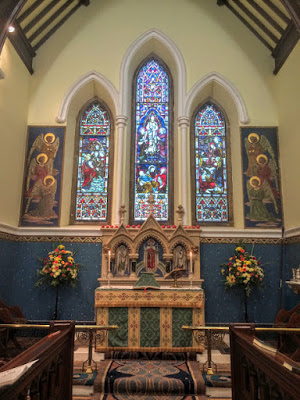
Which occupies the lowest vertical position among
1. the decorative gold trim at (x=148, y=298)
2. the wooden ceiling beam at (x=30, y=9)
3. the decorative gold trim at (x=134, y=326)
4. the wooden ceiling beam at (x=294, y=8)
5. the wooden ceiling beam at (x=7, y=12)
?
the decorative gold trim at (x=134, y=326)

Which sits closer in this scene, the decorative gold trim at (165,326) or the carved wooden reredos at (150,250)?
the decorative gold trim at (165,326)

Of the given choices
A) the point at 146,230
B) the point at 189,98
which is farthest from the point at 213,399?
the point at 189,98

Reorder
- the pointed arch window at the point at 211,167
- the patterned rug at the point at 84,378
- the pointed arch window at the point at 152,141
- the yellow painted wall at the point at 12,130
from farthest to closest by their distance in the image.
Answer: the pointed arch window at the point at 152,141, the pointed arch window at the point at 211,167, the yellow painted wall at the point at 12,130, the patterned rug at the point at 84,378

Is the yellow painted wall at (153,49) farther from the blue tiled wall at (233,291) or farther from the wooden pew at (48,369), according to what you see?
the wooden pew at (48,369)

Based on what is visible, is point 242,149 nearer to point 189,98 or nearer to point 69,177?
point 189,98

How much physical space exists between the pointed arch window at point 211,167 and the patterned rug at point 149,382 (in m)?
4.06

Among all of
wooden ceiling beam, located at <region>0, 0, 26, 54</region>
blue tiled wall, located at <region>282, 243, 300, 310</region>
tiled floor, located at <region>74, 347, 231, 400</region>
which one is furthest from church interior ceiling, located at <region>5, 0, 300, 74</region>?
tiled floor, located at <region>74, 347, 231, 400</region>

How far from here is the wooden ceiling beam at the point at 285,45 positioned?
7267 millimetres

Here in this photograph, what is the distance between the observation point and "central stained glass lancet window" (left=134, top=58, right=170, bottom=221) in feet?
27.7

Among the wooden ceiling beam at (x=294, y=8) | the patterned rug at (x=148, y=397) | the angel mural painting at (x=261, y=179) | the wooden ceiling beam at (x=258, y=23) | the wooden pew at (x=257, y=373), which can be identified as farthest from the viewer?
the wooden ceiling beam at (x=258, y=23)

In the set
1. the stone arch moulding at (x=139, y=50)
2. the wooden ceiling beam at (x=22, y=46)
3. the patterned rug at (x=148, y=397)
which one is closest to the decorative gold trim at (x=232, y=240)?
the stone arch moulding at (x=139, y=50)

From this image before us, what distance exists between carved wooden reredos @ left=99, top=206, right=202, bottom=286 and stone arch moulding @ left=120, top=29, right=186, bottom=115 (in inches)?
107

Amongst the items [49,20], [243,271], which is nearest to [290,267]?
[243,271]

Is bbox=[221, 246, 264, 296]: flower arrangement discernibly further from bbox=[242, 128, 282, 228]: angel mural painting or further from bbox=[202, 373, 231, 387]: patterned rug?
bbox=[202, 373, 231, 387]: patterned rug
